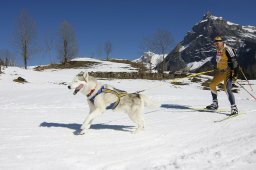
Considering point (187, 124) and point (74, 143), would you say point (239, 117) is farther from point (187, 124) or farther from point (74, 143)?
point (74, 143)

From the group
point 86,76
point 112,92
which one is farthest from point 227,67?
point 86,76

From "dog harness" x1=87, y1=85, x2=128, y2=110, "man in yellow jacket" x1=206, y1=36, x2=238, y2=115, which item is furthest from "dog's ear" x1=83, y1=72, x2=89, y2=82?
"man in yellow jacket" x1=206, y1=36, x2=238, y2=115

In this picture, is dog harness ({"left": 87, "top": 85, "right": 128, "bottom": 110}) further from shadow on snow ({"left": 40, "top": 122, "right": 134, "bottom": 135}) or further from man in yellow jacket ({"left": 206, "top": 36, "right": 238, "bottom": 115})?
man in yellow jacket ({"left": 206, "top": 36, "right": 238, "bottom": 115})

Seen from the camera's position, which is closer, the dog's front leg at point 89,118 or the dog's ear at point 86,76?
the dog's front leg at point 89,118

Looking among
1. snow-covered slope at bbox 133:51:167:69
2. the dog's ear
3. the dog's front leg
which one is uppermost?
snow-covered slope at bbox 133:51:167:69

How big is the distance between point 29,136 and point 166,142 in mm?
3233

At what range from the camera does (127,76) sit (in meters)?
37.3

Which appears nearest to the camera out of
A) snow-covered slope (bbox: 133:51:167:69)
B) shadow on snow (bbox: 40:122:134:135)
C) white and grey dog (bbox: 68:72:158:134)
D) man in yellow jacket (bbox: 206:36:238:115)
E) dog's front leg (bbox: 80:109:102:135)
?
dog's front leg (bbox: 80:109:102:135)

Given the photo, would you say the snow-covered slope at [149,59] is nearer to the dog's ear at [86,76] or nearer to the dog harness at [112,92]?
the dog harness at [112,92]

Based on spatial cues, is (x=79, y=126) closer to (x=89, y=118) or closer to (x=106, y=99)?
(x=89, y=118)

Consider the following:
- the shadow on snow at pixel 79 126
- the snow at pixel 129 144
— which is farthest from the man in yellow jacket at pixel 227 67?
the shadow on snow at pixel 79 126

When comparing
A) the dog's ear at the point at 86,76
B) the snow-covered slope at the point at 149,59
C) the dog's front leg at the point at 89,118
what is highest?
the snow-covered slope at the point at 149,59

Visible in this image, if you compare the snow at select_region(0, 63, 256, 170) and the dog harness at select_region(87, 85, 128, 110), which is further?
the dog harness at select_region(87, 85, 128, 110)

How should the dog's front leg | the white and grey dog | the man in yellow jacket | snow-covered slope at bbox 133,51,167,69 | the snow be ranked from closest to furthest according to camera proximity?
the snow → the dog's front leg → the white and grey dog → the man in yellow jacket → snow-covered slope at bbox 133,51,167,69
